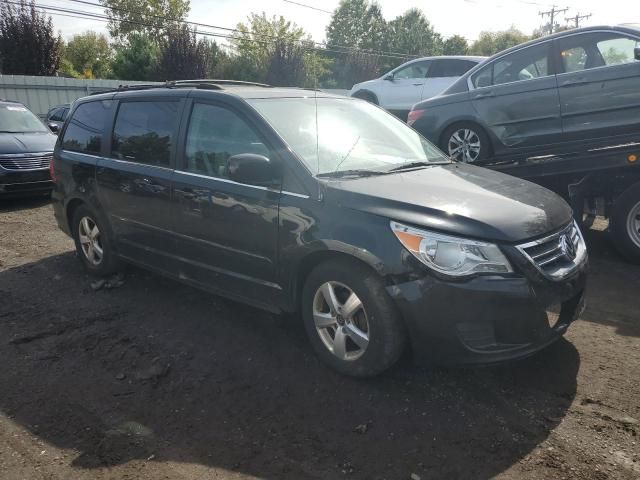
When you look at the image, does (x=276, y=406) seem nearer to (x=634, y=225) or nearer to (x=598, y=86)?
(x=634, y=225)

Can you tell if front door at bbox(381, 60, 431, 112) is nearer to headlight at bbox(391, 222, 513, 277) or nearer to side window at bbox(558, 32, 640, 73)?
side window at bbox(558, 32, 640, 73)

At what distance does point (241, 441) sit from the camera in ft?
9.20

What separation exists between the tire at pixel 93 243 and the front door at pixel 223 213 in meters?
1.25

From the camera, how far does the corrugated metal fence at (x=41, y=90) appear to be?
1909cm

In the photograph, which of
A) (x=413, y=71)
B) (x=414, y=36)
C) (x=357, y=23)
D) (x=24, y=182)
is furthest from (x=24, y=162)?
(x=357, y=23)

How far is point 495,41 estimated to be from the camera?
67.8 meters

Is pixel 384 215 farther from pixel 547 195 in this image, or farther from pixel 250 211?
pixel 547 195

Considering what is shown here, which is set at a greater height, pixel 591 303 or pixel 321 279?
pixel 321 279

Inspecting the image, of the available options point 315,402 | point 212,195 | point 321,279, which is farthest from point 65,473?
point 212,195

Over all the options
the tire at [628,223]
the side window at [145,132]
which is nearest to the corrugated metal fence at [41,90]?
the side window at [145,132]

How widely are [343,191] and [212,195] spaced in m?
1.10

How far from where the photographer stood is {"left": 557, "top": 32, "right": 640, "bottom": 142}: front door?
5.61 meters

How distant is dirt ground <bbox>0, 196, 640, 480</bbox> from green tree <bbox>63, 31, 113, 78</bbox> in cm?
4647

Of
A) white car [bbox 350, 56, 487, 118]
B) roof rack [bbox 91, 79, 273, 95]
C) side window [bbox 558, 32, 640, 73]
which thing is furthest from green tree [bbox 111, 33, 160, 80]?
side window [bbox 558, 32, 640, 73]
